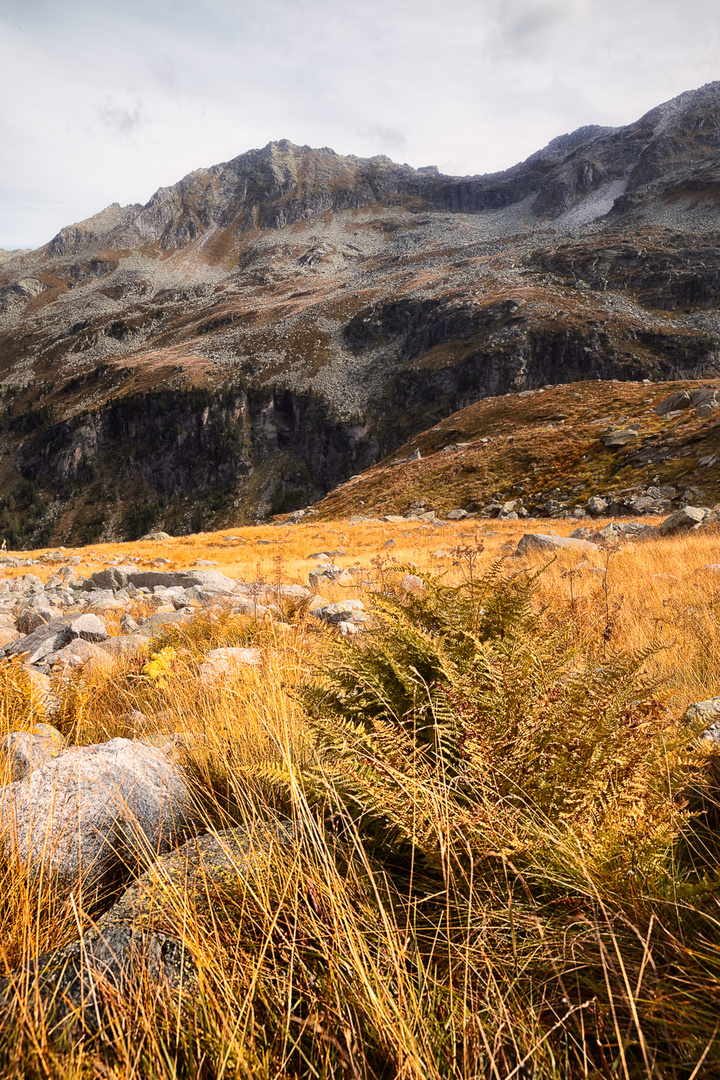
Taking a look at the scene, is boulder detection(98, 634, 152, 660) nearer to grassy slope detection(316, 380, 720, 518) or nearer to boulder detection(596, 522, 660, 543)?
boulder detection(596, 522, 660, 543)

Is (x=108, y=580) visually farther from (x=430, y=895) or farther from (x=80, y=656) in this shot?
(x=430, y=895)

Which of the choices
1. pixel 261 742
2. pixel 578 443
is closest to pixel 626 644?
pixel 261 742

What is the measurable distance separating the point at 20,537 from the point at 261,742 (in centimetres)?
12945

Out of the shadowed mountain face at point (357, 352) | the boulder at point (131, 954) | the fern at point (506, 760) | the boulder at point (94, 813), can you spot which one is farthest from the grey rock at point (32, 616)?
the shadowed mountain face at point (357, 352)

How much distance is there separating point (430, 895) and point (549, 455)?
32.9 metres

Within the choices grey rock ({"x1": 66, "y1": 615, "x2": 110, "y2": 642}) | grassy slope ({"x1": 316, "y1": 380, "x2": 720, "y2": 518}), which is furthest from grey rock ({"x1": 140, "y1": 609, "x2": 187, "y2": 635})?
grassy slope ({"x1": 316, "y1": 380, "x2": 720, "y2": 518})

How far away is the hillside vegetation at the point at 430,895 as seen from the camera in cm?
106

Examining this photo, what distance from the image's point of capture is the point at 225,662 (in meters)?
4.08

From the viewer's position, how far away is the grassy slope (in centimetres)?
2475

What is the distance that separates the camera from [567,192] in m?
163

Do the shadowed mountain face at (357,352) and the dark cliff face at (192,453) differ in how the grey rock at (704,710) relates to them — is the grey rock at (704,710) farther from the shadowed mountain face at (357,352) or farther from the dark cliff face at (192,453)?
the dark cliff face at (192,453)

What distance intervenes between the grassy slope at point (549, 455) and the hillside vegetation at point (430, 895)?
22.8 metres

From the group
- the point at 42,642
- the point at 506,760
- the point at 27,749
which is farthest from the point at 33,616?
the point at 506,760

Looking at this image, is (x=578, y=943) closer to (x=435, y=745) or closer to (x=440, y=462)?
(x=435, y=745)
